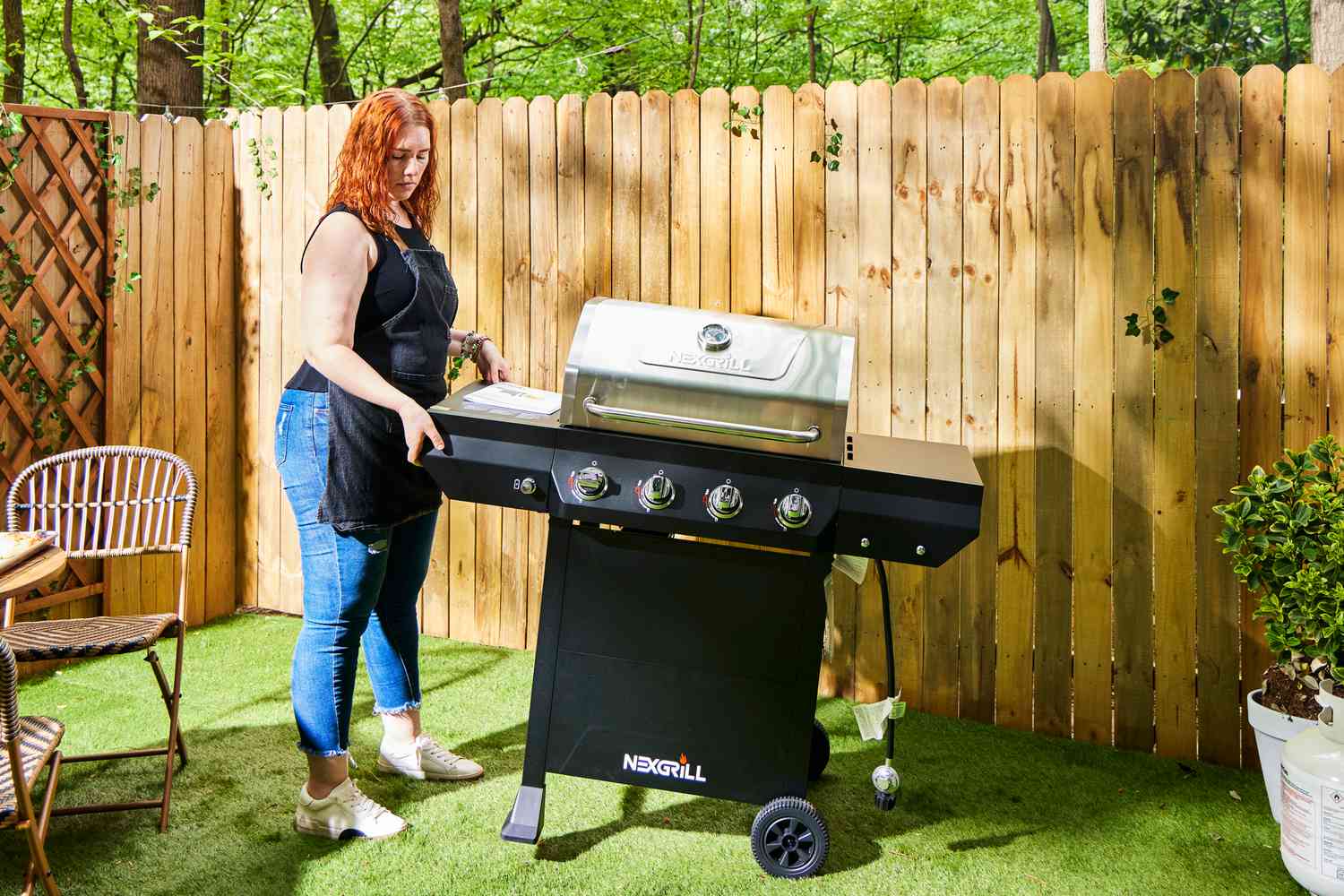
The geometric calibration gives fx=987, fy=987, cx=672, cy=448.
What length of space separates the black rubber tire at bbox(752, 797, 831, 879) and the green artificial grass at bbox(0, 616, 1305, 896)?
4cm

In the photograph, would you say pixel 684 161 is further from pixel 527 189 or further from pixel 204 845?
pixel 204 845

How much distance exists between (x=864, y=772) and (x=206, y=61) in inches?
204

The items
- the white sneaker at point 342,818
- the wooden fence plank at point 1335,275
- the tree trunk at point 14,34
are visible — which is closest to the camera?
the white sneaker at point 342,818

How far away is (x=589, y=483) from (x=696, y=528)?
0.77 ft

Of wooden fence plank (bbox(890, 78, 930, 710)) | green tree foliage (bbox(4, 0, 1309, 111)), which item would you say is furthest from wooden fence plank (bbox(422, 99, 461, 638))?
green tree foliage (bbox(4, 0, 1309, 111))

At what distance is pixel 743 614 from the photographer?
2.11m

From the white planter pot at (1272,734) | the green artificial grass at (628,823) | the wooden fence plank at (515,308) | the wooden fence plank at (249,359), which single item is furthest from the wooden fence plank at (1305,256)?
the wooden fence plank at (249,359)

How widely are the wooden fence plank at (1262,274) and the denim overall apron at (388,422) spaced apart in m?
2.08

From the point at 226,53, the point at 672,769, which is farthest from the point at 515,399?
the point at 226,53

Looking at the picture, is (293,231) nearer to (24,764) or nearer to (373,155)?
(373,155)

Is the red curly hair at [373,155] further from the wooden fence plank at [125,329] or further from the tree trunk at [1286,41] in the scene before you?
the tree trunk at [1286,41]

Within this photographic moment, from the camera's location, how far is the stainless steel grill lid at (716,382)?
75.6 inches

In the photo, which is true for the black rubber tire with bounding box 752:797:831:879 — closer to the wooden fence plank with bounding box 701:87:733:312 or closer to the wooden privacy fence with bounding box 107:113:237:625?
the wooden fence plank with bounding box 701:87:733:312

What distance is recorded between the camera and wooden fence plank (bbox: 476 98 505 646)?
3.46 meters
